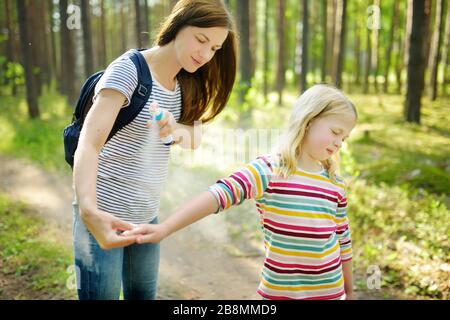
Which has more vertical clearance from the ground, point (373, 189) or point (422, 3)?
point (422, 3)

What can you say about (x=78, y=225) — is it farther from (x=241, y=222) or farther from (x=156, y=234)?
(x=241, y=222)

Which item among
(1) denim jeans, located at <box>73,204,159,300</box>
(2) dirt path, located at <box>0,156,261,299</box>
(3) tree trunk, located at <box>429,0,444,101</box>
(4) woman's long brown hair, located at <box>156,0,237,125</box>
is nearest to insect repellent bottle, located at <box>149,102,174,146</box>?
(4) woman's long brown hair, located at <box>156,0,237,125</box>

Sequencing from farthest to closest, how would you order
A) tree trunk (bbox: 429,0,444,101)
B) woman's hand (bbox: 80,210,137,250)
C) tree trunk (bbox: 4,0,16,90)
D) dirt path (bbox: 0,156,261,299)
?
tree trunk (bbox: 429,0,444,101) < tree trunk (bbox: 4,0,16,90) < dirt path (bbox: 0,156,261,299) < woman's hand (bbox: 80,210,137,250)

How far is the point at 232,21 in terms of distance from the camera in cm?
196

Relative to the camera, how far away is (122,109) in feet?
5.64

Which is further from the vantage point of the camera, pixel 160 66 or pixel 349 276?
pixel 349 276

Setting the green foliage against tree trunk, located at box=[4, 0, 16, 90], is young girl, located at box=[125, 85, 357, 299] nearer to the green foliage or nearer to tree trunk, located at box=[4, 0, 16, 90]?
the green foliage

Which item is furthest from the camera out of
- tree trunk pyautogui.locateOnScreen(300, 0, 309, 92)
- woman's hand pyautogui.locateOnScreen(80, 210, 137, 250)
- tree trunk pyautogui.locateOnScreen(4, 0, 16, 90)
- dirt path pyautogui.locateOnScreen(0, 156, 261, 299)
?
tree trunk pyautogui.locateOnScreen(300, 0, 309, 92)

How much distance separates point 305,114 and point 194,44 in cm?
54

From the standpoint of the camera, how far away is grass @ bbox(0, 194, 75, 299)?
12.0ft

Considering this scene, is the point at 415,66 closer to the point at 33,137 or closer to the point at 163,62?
the point at 33,137

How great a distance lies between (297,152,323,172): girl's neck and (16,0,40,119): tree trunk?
21.0 ft
